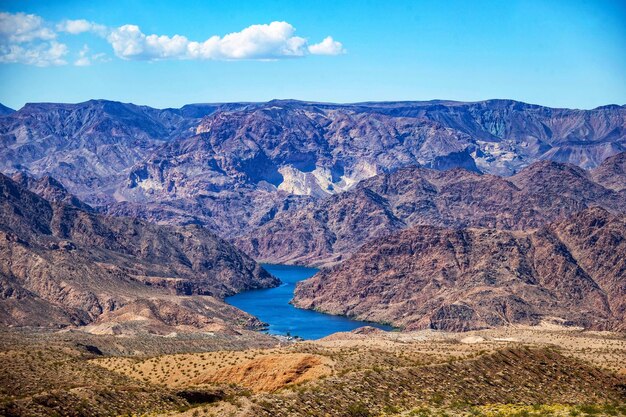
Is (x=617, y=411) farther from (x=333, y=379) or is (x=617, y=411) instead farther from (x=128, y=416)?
(x=128, y=416)

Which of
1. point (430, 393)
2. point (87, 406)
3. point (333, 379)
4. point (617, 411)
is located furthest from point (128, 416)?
point (617, 411)

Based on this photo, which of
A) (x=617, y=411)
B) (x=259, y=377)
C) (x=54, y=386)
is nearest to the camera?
(x=617, y=411)

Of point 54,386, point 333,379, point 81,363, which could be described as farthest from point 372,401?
point 81,363

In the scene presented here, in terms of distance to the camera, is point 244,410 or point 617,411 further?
point 244,410

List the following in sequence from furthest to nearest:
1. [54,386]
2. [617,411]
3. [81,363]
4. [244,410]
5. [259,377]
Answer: [81,363]
[259,377]
[54,386]
[244,410]
[617,411]

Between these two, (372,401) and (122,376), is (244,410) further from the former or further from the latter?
(122,376)

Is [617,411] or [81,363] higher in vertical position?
[617,411]
